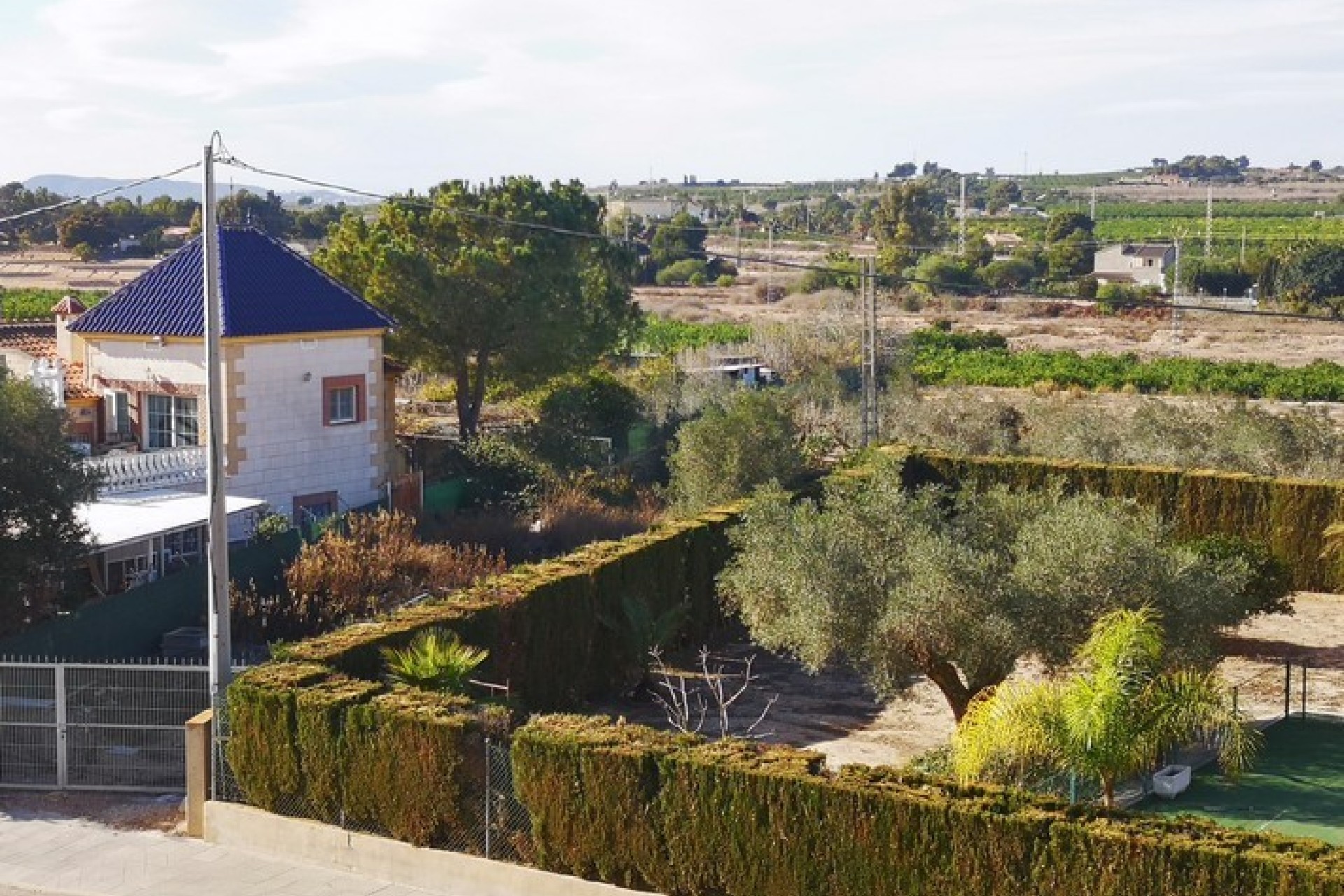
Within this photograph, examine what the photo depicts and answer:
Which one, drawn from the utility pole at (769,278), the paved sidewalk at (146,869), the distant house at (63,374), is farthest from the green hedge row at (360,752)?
the utility pole at (769,278)

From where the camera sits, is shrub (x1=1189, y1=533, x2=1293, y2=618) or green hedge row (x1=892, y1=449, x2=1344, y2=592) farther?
green hedge row (x1=892, y1=449, x2=1344, y2=592)

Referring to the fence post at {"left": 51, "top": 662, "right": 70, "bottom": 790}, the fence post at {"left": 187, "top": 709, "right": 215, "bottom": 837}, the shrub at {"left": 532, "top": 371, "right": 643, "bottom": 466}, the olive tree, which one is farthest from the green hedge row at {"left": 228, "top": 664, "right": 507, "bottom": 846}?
the shrub at {"left": 532, "top": 371, "right": 643, "bottom": 466}

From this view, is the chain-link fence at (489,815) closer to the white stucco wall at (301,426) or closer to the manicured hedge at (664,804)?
the manicured hedge at (664,804)

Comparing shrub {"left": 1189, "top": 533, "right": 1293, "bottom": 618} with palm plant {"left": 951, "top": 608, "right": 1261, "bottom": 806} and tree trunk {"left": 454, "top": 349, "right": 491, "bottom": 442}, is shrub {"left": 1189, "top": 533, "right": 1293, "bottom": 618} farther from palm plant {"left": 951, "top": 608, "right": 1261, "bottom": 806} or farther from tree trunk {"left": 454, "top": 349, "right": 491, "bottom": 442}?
tree trunk {"left": 454, "top": 349, "right": 491, "bottom": 442}

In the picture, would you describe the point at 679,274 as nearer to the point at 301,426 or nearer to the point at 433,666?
the point at 301,426

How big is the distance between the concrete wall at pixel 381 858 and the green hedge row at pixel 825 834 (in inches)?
10.1

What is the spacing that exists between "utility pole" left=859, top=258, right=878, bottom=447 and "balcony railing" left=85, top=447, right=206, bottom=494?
15.2m

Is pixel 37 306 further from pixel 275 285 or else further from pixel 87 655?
pixel 87 655

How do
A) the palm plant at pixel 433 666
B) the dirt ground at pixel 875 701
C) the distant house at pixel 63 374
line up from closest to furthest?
the palm plant at pixel 433 666 → the dirt ground at pixel 875 701 → the distant house at pixel 63 374

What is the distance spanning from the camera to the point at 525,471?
36.2 m

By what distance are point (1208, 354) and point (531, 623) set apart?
66.4 m

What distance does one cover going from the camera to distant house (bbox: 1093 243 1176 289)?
397 feet

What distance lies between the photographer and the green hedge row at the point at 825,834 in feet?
44.2

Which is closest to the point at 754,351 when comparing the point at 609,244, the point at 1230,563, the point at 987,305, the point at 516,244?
the point at 609,244
